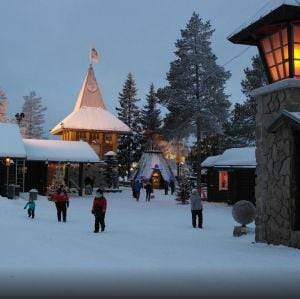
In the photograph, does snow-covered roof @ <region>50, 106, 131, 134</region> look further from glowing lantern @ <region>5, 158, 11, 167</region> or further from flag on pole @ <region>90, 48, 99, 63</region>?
glowing lantern @ <region>5, 158, 11, 167</region>

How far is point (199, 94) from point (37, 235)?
83.0 ft

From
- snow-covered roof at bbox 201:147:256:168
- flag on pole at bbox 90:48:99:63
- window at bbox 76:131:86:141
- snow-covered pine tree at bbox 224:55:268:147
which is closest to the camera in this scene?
snow-covered roof at bbox 201:147:256:168

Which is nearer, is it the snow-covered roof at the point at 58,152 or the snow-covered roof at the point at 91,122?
the snow-covered roof at the point at 58,152

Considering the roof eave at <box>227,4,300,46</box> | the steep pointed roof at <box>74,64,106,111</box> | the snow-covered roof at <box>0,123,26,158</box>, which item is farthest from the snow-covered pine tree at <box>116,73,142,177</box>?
the roof eave at <box>227,4,300,46</box>

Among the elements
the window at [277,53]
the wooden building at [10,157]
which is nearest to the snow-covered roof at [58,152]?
the wooden building at [10,157]

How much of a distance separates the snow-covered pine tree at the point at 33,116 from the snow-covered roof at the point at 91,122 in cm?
1666

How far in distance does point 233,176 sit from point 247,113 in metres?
13.3

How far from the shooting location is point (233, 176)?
28234mm

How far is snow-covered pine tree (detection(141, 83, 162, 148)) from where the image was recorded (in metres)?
60.7

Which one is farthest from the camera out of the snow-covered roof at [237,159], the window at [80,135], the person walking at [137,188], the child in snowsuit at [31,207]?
the window at [80,135]

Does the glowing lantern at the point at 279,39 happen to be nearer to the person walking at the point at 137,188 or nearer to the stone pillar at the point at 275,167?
the stone pillar at the point at 275,167

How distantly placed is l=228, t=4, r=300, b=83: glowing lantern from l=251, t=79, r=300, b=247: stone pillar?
1.39ft

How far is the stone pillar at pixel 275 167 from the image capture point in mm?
10969

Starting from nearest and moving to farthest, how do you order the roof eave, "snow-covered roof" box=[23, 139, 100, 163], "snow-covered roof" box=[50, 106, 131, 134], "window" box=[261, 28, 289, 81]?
the roof eave < "window" box=[261, 28, 289, 81] < "snow-covered roof" box=[23, 139, 100, 163] < "snow-covered roof" box=[50, 106, 131, 134]
